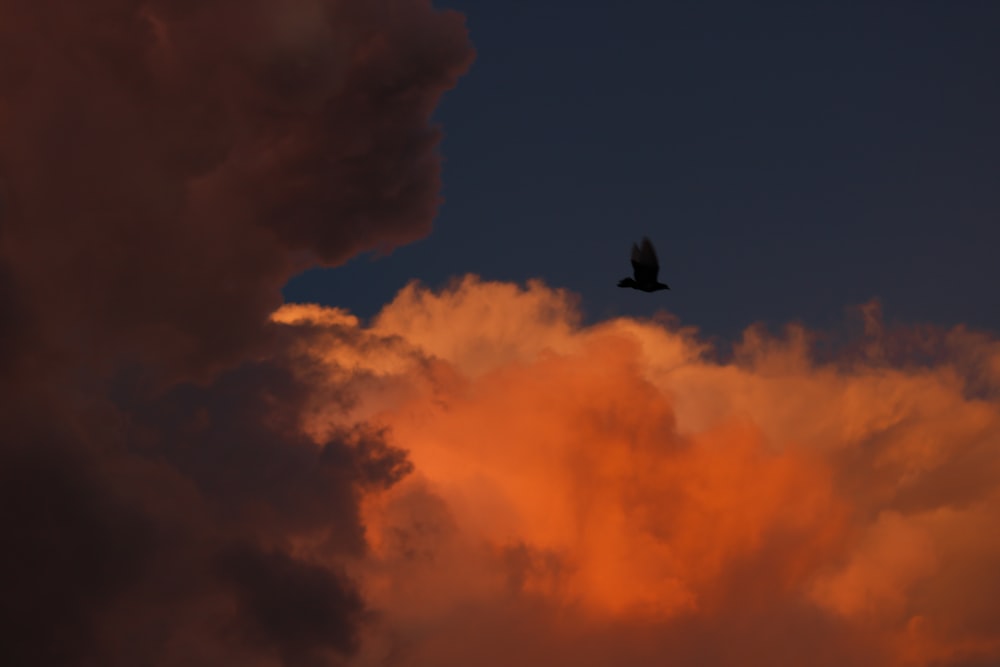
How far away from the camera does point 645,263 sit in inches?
6427

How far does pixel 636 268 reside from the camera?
16350 cm

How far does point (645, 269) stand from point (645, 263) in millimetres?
417

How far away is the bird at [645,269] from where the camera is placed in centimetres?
16288

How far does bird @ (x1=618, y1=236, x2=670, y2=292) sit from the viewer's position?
534 ft

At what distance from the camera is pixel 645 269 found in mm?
163500

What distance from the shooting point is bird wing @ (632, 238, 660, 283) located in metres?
163

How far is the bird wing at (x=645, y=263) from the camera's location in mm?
162875
